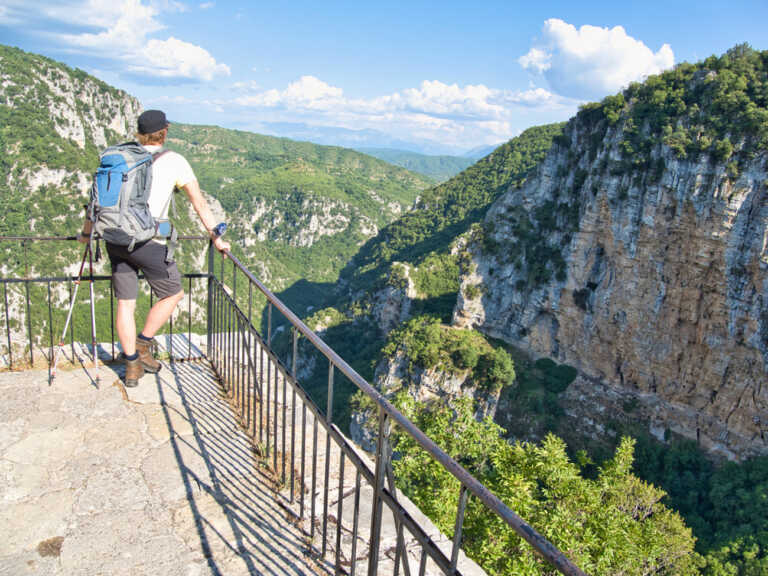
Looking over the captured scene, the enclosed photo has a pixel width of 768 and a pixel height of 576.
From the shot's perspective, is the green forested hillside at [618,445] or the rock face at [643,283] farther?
the rock face at [643,283]

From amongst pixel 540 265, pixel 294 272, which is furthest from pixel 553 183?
pixel 294 272

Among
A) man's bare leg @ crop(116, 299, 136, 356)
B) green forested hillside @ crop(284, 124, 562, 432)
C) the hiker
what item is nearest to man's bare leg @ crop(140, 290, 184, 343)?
the hiker

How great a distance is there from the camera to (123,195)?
3.26 meters

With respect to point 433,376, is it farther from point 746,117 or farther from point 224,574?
point 224,574

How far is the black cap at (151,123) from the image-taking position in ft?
11.4

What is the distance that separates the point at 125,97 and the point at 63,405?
112859 millimetres

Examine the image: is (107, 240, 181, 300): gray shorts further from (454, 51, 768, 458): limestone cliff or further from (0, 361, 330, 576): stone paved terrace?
(454, 51, 768, 458): limestone cliff

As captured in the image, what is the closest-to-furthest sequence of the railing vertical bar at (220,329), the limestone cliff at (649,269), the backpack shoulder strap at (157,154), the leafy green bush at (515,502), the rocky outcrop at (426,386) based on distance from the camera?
the backpack shoulder strap at (157,154) < the railing vertical bar at (220,329) < the leafy green bush at (515,502) < the limestone cliff at (649,269) < the rocky outcrop at (426,386)

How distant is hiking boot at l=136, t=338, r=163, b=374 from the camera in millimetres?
4234

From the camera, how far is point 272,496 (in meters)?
2.98

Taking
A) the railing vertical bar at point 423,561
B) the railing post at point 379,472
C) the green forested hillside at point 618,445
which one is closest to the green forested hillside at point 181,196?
the green forested hillside at point 618,445

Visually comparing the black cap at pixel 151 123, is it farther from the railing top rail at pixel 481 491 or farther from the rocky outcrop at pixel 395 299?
the rocky outcrop at pixel 395 299

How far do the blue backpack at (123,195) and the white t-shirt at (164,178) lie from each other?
0.31 feet

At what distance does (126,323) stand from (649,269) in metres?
37.5
